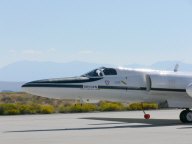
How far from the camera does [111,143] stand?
14477 mm

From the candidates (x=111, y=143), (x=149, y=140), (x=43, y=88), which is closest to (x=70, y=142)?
(x=111, y=143)

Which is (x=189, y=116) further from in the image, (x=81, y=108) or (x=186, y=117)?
(x=81, y=108)

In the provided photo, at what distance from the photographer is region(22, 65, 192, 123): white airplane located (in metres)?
22.1

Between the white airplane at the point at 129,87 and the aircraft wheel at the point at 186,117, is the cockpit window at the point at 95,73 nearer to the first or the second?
the white airplane at the point at 129,87

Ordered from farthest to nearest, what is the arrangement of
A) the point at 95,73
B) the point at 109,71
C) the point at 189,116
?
the point at 189,116, the point at 109,71, the point at 95,73

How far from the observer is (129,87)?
23156 millimetres

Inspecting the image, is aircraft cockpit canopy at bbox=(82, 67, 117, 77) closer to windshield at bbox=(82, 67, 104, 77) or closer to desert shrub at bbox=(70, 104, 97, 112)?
windshield at bbox=(82, 67, 104, 77)

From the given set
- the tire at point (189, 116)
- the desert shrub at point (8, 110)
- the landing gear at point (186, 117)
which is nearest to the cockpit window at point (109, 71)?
the landing gear at point (186, 117)

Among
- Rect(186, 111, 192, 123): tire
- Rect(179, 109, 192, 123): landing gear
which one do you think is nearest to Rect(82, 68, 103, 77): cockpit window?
Rect(179, 109, 192, 123): landing gear

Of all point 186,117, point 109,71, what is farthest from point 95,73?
point 186,117

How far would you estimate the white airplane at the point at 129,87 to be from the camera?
2214 cm

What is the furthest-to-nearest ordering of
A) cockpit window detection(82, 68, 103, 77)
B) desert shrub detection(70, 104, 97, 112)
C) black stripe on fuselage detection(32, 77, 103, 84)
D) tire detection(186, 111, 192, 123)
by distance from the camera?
desert shrub detection(70, 104, 97, 112)
tire detection(186, 111, 192, 123)
cockpit window detection(82, 68, 103, 77)
black stripe on fuselage detection(32, 77, 103, 84)

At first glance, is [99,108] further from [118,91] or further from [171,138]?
[171,138]

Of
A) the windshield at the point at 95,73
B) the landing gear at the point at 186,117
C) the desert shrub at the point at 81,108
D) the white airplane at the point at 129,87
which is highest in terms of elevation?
the windshield at the point at 95,73
